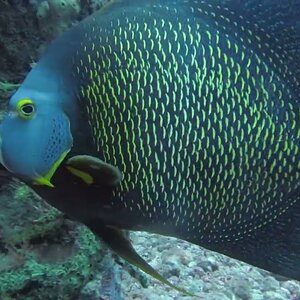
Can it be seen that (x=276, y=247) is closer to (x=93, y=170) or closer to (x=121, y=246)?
(x=121, y=246)

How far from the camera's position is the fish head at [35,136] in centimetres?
125

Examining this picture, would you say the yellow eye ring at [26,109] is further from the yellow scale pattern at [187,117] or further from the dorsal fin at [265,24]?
the dorsal fin at [265,24]

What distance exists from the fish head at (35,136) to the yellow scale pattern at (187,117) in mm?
81

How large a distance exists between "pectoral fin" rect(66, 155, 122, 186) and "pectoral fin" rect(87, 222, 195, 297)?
0.16 m

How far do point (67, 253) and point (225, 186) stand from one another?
2.53ft

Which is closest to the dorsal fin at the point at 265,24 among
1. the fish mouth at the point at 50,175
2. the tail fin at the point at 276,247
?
the tail fin at the point at 276,247

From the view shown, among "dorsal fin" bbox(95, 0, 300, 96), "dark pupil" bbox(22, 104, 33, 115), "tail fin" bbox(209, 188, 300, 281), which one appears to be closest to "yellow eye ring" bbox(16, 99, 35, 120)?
"dark pupil" bbox(22, 104, 33, 115)

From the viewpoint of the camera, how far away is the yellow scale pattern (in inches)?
52.0

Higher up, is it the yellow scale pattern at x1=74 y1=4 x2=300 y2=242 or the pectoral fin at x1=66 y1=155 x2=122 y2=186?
the yellow scale pattern at x1=74 y1=4 x2=300 y2=242

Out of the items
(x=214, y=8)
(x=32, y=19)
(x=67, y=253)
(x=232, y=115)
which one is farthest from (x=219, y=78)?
(x=32, y=19)

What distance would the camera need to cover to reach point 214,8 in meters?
1.41

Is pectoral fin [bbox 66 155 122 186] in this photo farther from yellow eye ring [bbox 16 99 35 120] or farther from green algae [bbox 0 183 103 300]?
green algae [bbox 0 183 103 300]

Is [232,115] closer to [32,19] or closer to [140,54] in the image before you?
[140,54]

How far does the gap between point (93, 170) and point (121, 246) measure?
0.27 meters
